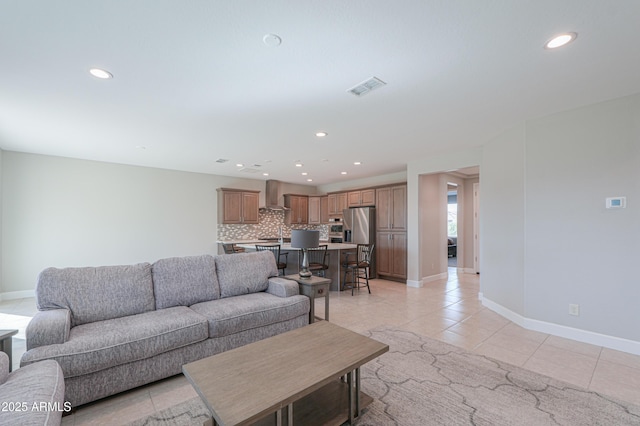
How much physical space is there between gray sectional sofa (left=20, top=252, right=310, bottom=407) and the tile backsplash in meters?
4.37

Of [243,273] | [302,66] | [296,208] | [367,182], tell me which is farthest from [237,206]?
[302,66]

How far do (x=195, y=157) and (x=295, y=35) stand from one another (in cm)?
425

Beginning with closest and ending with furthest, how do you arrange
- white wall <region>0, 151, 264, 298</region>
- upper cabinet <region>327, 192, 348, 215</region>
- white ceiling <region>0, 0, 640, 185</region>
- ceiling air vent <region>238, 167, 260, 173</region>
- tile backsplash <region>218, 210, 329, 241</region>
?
white ceiling <region>0, 0, 640, 185</region> → white wall <region>0, 151, 264, 298</region> → ceiling air vent <region>238, 167, 260, 173</region> → tile backsplash <region>218, 210, 329, 241</region> → upper cabinet <region>327, 192, 348, 215</region>

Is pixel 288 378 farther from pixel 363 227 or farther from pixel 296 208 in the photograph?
pixel 296 208

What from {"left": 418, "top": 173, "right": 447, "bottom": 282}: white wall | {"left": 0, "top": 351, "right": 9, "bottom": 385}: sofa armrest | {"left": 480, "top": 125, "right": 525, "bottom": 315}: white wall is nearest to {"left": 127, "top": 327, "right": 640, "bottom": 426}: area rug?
{"left": 0, "top": 351, "right": 9, "bottom": 385}: sofa armrest

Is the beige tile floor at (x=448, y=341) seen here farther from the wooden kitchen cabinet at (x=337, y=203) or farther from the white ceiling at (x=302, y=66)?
the wooden kitchen cabinet at (x=337, y=203)

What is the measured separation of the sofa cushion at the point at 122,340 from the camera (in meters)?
1.89

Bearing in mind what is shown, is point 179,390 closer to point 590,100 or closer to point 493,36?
point 493,36

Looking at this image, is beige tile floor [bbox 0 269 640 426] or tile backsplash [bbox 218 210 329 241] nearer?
beige tile floor [bbox 0 269 640 426]

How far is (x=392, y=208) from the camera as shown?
21.9 ft

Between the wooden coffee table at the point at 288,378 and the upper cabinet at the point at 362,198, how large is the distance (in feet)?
17.2

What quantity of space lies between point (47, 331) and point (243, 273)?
5.71ft

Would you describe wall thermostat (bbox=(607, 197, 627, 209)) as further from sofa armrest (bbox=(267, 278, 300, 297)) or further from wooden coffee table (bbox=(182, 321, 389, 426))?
sofa armrest (bbox=(267, 278, 300, 297))

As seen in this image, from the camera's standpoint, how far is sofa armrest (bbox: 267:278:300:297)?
326 cm
